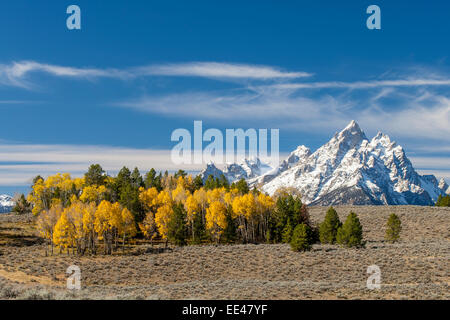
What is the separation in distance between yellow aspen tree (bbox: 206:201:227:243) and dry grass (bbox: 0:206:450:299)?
25.2ft

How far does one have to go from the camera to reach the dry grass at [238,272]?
30562 millimetres

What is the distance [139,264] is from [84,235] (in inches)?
570

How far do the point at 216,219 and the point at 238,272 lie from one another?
27.8 metres

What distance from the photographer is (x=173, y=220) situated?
75.8 metres

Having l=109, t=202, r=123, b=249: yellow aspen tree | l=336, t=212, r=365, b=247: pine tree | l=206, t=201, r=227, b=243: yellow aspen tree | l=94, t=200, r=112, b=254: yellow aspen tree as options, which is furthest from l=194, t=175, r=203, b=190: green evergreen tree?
l=336, t=212, r=365, b=247: pine tree

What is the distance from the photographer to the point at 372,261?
51.0 meters

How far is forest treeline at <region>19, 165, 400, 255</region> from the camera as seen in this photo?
67562mm

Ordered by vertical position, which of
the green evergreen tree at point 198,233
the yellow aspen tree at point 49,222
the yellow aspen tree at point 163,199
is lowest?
the green evergreen tree at point 198,233

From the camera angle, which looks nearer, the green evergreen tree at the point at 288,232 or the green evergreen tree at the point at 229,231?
the green evergreen tree at the point at 288,232

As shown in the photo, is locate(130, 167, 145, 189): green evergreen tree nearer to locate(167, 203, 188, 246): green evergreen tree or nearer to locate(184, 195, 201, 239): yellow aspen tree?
locate(184, 195, 201, 239): yellow aspen tree

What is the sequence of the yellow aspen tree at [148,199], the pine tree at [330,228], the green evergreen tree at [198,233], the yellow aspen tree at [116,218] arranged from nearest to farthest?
the yellow aspen tree at [116,218] < the pine tree at [330,228] < the green evergreen tree at [198,233] < the yellow aspen tree at [148,199]

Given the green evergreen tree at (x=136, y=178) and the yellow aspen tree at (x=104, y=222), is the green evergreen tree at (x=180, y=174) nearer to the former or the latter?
the green evergreen tree at (x=136, y=178)

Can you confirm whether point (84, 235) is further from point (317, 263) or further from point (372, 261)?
point (372, 261)

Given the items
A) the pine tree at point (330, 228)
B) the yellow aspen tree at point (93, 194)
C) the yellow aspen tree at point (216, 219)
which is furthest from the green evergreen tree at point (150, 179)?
the pine tree at point (330, 228)
